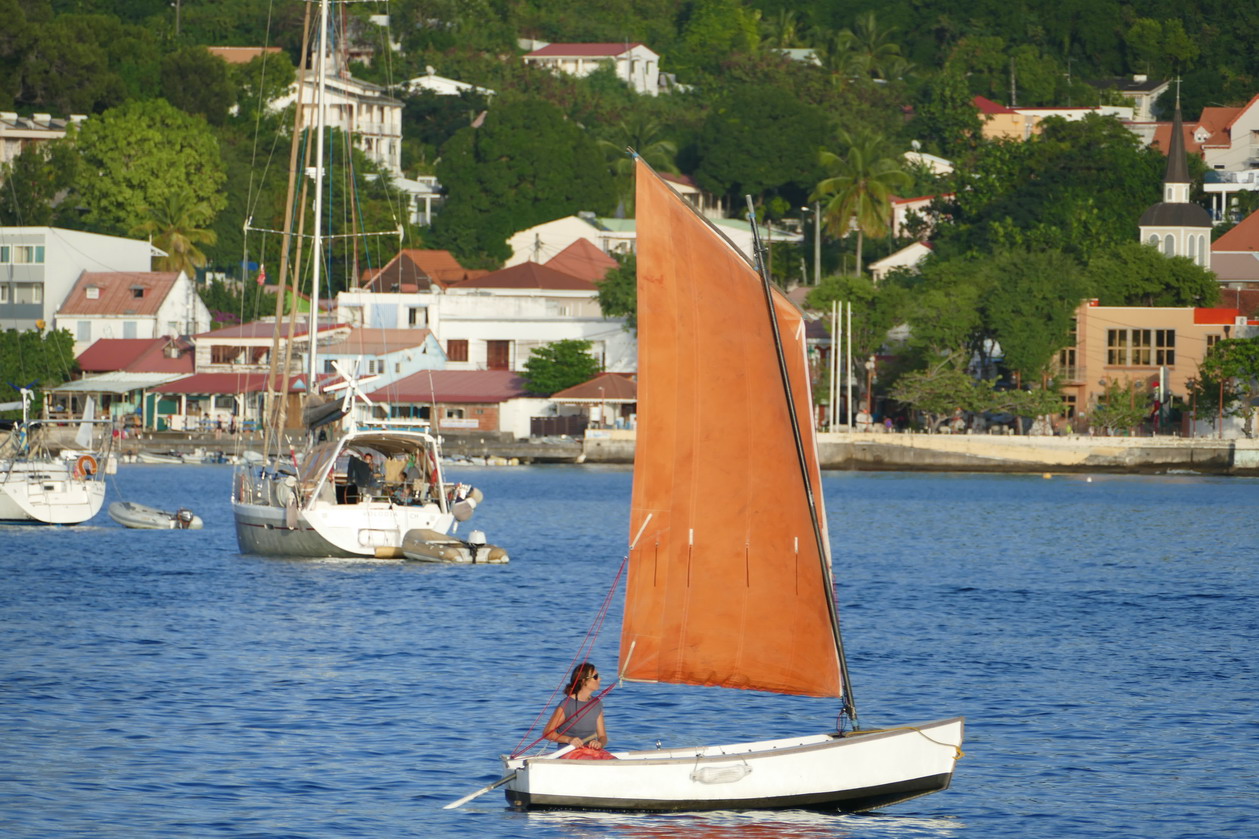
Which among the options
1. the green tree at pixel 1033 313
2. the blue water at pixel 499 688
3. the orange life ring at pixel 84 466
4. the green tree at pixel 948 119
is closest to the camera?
the blue water at pixel 499 688

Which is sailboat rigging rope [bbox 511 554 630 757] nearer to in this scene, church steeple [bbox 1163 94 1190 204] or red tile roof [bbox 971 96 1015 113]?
church steeple [bbox 1163 94 1190 204]

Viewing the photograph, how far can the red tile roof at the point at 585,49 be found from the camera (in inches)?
7490

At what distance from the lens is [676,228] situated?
843 inches

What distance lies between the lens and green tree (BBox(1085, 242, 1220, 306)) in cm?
11194

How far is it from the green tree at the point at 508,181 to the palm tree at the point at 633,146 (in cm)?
596

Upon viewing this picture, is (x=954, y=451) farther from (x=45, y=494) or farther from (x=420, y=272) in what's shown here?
(x=45, y=494)

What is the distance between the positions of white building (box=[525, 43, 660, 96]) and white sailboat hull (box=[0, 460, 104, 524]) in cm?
13083

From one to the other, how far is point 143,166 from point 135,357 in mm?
19330

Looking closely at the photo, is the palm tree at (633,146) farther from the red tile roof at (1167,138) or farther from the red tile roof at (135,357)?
the red tile roof at (135,357)

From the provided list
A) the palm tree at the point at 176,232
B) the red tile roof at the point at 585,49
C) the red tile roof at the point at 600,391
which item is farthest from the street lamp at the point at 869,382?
the red tile roof at the point at 585,49

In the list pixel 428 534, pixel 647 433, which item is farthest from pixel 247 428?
pixel 647 433

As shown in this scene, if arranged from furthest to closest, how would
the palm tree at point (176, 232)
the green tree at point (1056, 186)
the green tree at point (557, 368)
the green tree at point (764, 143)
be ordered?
the green tree at point (764, 143)
the palm tree at point (176, 232)
the green tree at point (1056, 186)
the green tree at point (557, 368)

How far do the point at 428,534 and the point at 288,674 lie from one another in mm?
16775

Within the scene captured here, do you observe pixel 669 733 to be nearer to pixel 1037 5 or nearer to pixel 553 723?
pixel 553 723
